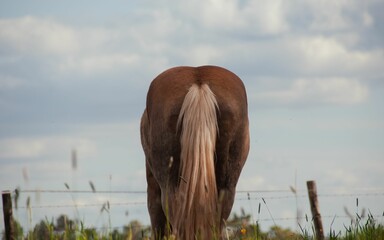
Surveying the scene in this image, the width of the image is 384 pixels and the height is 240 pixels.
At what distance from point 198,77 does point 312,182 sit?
5421mm

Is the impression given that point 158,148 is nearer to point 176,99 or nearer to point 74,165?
point 176,99

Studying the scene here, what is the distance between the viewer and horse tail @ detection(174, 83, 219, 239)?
6.25 m

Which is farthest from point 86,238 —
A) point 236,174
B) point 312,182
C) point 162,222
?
point 312,182

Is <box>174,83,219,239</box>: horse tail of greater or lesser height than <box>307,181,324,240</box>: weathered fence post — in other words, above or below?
above

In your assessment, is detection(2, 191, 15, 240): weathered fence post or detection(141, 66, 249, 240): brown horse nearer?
detection(141, 66, 249, 240): brown horse

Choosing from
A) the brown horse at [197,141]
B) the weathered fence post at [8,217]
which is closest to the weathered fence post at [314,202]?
the brown horse at [197,141]

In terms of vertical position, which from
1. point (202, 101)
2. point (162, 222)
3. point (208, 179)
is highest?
point (202, 101)

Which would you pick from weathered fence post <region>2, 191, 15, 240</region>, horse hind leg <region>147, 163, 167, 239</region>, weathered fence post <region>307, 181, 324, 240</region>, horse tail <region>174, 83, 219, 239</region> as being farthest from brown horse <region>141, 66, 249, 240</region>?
weathered fence post <region>307, 181, 324, 240</region>

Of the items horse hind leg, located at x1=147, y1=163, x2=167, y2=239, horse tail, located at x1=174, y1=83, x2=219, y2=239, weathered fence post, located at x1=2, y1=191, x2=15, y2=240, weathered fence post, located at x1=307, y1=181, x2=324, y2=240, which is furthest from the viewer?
weathered fence post, located at x1=307, y1=181, x2=324, y2=240

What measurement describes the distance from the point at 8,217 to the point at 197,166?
2905mm

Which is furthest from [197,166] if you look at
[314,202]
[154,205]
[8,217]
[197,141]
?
[314,202]

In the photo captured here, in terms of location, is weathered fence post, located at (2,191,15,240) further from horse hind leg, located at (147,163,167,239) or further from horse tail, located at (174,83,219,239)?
horse tail, located at (174,83,219,239)

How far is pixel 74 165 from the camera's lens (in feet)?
14.3

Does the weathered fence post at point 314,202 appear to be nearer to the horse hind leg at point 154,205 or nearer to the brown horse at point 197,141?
the horse hind leg at point 154,205
